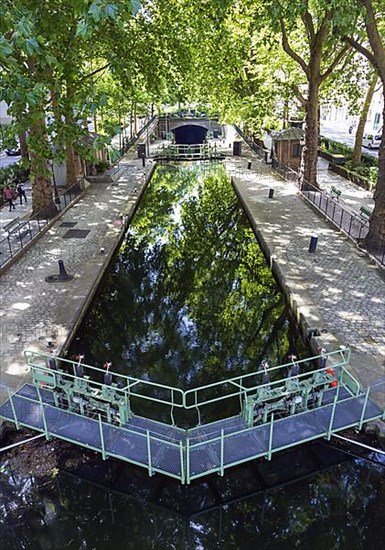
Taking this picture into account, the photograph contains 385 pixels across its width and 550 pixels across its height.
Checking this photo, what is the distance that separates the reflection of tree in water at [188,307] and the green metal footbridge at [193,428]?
2.28m

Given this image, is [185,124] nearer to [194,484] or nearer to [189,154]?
[189,154]

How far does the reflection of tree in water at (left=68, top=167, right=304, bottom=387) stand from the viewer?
11.1 m

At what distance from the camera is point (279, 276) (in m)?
14.3

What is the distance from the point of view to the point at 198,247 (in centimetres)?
1814

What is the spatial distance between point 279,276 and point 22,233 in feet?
32.5

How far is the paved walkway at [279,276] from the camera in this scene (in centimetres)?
1034

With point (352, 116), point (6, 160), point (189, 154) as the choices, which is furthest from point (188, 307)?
point (352, 116)

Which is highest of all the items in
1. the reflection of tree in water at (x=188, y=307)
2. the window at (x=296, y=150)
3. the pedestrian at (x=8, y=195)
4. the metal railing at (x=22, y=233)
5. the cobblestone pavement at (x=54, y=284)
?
the window at (x=296, y=150)

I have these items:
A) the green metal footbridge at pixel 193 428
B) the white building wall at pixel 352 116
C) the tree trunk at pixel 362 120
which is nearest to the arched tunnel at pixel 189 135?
the white building wall at pixel 352 116

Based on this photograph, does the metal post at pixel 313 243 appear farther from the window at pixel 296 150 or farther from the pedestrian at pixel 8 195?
the window at pixel 296 150

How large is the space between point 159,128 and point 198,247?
133 ft

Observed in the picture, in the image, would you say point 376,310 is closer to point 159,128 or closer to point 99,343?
point 99,343

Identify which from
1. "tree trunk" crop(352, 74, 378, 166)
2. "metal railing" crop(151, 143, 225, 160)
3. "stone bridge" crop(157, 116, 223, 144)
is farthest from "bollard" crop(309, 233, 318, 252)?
"stone bridge" crop(157, 116, 223, 144)

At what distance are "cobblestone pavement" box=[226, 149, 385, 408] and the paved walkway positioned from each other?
24 mm
